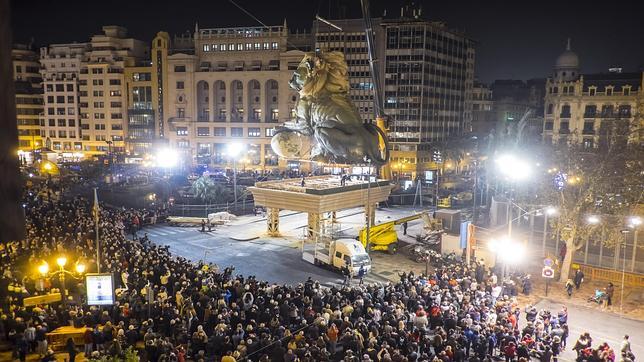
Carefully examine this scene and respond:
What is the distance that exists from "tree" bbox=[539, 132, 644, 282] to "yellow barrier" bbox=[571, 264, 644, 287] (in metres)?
1.84

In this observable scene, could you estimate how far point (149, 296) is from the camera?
1905cm

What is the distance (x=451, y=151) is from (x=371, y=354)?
82.1 metres

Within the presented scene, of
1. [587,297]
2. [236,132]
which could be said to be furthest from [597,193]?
[236,132]

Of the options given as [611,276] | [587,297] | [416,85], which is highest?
[416,85]

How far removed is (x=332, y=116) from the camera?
33594 millimetres

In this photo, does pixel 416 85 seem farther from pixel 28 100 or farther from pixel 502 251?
pixel 28 100

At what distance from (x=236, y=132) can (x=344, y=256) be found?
2820 inches

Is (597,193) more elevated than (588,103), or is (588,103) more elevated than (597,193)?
(588,103)

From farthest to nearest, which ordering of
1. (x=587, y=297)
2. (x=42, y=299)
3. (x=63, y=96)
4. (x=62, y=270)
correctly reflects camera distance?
1. (x=63, y=96)
2. (x=587, y=297)
3. (x=42, y=299)
4. (x=62, y=270)

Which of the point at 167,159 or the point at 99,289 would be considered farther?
the point at 167,159

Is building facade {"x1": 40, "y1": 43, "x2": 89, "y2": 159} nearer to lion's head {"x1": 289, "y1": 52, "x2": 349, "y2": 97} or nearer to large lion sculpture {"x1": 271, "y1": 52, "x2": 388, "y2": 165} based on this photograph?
large lion sculpture {"x1": 271, "y1": 52, "x2": 388, "y2": 165}

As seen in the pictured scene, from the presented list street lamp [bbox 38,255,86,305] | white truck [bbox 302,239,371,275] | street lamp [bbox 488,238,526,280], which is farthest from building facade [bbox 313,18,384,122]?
street lamp [bbox 38,255,86,305]

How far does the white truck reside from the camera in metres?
29.9

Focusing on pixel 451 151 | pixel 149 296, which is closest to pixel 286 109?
pixel 451 151
